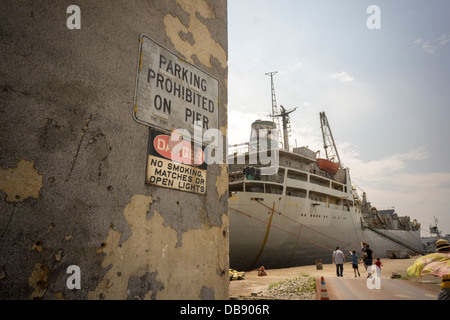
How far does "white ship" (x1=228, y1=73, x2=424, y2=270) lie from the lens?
13.8m

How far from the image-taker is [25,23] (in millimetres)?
1604

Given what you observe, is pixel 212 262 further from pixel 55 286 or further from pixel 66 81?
pixel 66 81

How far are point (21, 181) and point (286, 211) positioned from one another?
14649 mm

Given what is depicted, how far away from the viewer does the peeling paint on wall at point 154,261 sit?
172 cm

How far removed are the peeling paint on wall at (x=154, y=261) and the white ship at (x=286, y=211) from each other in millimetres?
10984

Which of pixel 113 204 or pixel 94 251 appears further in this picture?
pixel 113 204

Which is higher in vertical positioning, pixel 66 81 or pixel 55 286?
pixel 66 81

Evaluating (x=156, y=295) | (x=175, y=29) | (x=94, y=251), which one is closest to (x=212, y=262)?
(x=156, y=295)

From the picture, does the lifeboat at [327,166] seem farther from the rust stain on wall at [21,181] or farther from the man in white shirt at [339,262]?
the rust stain on wall at [21,181]

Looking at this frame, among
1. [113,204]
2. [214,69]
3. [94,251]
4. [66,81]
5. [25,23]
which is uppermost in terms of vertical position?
[214,69]

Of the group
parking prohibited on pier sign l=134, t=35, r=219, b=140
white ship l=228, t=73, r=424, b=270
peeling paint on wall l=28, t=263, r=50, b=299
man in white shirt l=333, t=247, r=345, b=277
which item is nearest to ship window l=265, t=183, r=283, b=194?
white ship l=228, t=73, r=424, b=270

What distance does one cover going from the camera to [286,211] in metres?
15.0

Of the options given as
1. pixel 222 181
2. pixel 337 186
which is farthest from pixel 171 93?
pixel 337 186

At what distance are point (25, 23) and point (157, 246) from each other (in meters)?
1.69
